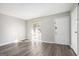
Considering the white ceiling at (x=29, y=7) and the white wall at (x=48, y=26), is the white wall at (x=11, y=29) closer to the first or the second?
the white ceiling at (x=29, y=7)

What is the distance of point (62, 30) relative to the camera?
4898 millimetres

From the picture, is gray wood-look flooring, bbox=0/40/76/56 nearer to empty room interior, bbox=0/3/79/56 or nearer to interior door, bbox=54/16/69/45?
empty room interior, bbox=0/3/79/56

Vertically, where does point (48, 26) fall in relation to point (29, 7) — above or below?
below

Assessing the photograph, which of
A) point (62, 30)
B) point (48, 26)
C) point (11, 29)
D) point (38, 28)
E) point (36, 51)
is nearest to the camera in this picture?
point (36, 51)

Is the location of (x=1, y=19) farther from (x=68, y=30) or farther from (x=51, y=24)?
(x=68, y=30)

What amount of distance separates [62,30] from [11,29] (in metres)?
3.25

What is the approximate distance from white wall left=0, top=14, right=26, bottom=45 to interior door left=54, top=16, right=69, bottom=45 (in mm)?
2781

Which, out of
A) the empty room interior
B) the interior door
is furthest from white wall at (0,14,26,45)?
the interior door

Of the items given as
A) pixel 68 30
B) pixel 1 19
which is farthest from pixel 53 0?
pixel 1 19

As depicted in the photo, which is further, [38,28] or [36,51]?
[38,28]

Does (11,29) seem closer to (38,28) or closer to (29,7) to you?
(38,28)

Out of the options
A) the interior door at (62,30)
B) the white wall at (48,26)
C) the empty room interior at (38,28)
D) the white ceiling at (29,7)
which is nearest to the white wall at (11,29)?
the empty room interior at (38,28)

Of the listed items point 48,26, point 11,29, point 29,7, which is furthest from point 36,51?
point 11,29

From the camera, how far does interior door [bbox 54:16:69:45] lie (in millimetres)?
4738
